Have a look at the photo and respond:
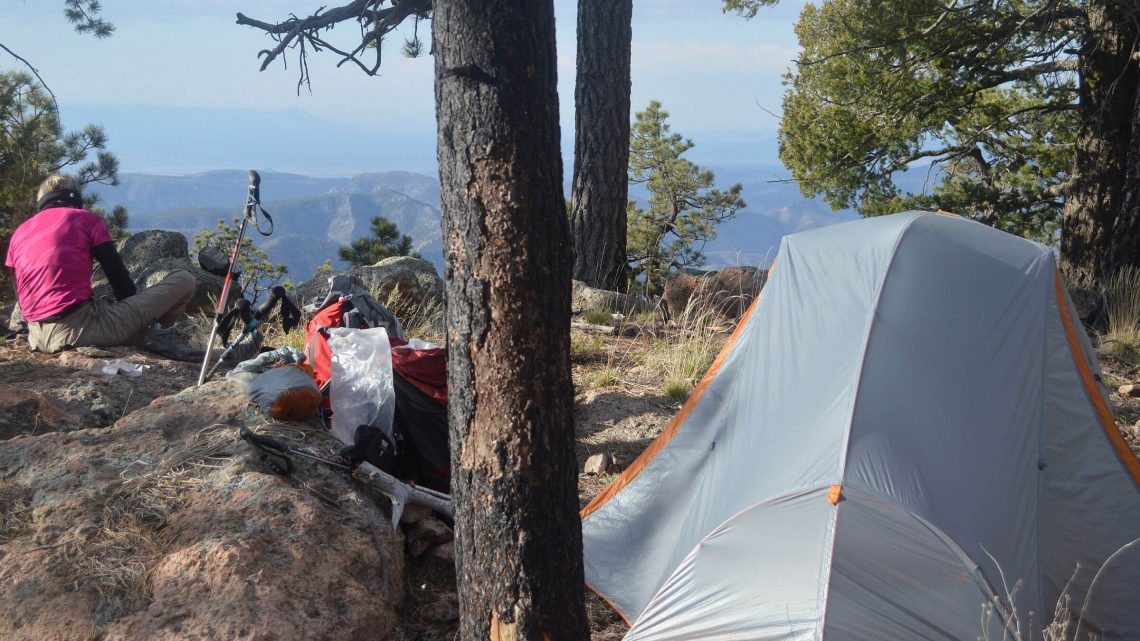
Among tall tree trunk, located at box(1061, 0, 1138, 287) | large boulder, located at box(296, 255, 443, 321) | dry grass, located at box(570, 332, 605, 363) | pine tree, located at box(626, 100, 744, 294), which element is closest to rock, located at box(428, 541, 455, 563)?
dry grass, located at box(570, 332, 605, 363)

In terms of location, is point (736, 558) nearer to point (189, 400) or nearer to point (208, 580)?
point (208, 580)

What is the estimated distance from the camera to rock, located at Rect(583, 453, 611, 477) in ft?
17.4

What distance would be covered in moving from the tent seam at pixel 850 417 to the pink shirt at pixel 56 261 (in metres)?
5.22

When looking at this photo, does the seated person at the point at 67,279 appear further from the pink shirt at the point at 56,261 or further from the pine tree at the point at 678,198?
the pine tree at the point at 678,198

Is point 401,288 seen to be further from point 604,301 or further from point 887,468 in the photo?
point 887,468

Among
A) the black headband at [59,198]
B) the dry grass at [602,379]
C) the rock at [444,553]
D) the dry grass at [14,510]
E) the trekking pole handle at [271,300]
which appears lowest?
the rock at [444,553]

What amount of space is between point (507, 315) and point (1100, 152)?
29.0 feet

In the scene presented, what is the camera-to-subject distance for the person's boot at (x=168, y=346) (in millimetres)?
6742

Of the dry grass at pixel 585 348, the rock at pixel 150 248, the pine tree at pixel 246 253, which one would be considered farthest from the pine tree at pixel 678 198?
the dry grass at pixel 585 348

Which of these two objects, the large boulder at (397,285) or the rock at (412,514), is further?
the large boulder at (397,285)

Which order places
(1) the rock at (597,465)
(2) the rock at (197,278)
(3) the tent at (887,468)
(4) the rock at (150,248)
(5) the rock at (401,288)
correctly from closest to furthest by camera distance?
1. (3) the tent at (887,468)
2. (1) the rock at (597,465)
3. (5) the rock at (401,288)
4. (2) the rock at (197,278)
5. (4) the rock at (150,248)

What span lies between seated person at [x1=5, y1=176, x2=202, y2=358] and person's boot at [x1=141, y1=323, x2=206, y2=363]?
13cm

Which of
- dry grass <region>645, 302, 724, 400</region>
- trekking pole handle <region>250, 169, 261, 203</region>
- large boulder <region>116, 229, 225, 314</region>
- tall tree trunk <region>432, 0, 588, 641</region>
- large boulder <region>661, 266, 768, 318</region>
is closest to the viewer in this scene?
tall tree trunk <region>432, 0, 588, 641</region>

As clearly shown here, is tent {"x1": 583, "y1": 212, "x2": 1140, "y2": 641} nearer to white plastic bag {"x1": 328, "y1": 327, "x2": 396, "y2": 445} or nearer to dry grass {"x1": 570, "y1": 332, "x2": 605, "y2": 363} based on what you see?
white plastic bag {"x1": 328, "y1": 327, "x2": 396, "y2": 445}
